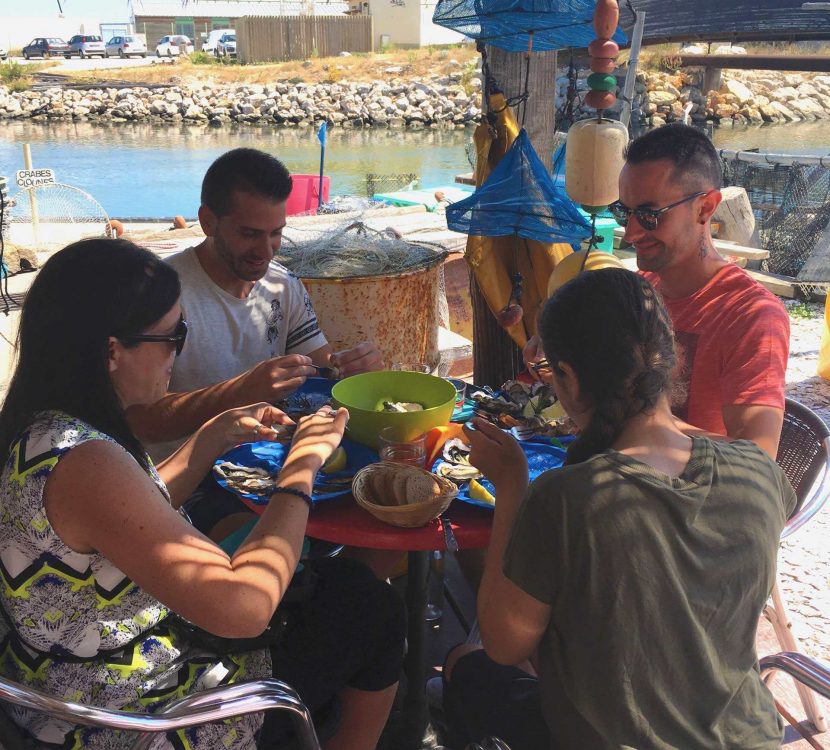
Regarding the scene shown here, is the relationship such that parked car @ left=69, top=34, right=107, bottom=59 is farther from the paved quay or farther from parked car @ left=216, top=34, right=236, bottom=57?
the paved quay

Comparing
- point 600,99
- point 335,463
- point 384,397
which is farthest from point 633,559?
point 600,99

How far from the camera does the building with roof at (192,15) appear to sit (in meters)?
66.4

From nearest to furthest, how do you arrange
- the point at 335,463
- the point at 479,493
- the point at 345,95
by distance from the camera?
1. the point at 479,493
2. the point at 335,463
3. the point at 345,95

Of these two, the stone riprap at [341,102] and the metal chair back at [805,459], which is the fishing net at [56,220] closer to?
the metal chair back at [805,459]

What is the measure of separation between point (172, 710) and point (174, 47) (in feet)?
209

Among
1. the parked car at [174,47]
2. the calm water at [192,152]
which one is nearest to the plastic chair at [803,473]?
the calm water at [192,152]

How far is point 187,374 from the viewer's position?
9.54 feet

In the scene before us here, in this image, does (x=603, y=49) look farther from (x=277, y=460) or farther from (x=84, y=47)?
(x=84, y=47)

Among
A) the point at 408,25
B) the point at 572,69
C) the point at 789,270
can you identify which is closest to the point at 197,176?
the point at 789,270

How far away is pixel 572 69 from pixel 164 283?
2.94m

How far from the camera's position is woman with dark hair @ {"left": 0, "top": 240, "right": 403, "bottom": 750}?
57.3 inches

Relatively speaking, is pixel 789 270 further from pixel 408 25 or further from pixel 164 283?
pixel 408 25

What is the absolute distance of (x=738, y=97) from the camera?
122 ft

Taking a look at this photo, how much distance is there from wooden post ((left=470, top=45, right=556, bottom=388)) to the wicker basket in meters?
2.28
